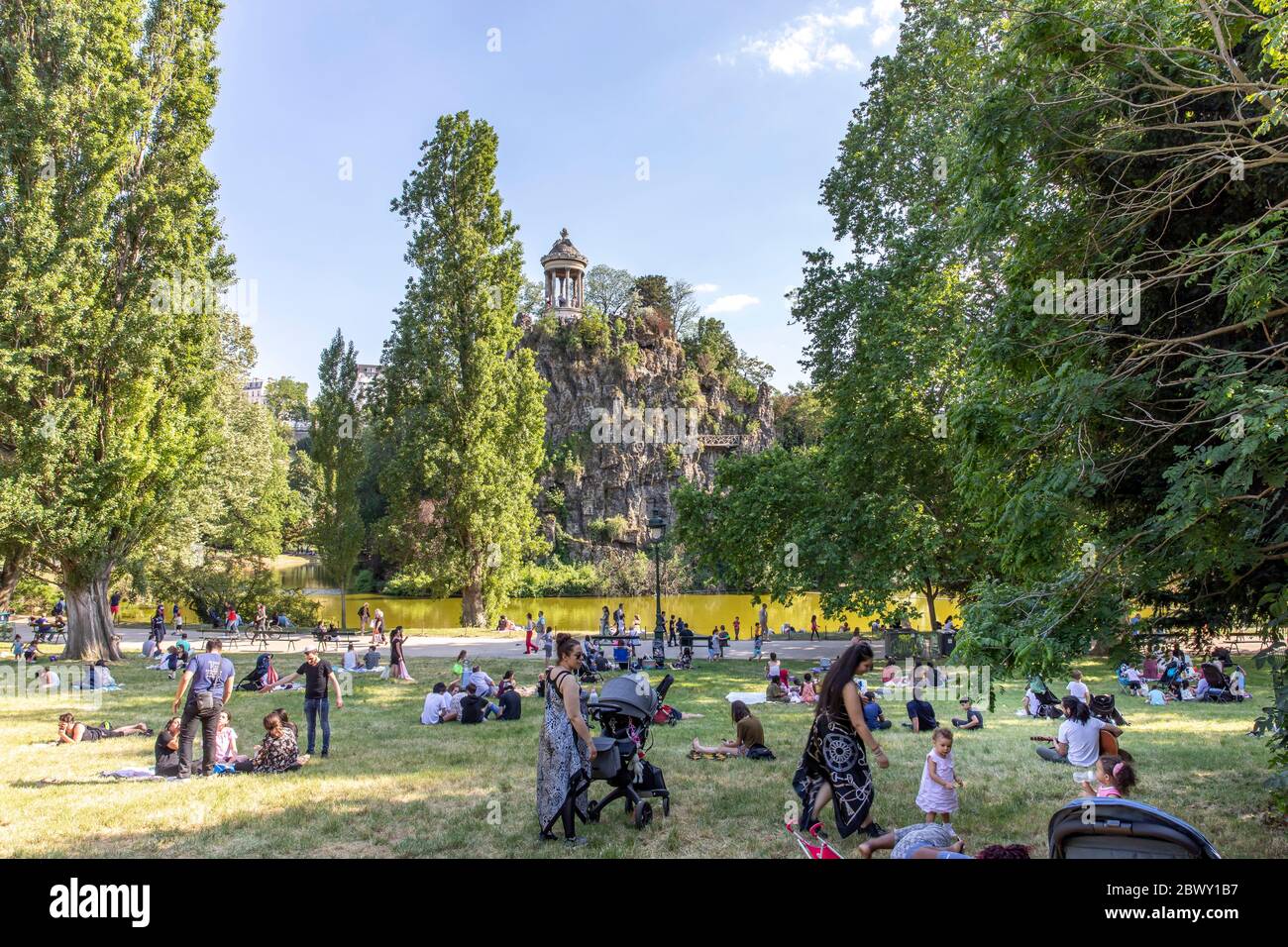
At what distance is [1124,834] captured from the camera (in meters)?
3.89

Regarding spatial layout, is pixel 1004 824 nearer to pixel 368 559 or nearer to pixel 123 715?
pixel 123 715

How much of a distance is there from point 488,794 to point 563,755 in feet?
7.32

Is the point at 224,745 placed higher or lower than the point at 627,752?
lower

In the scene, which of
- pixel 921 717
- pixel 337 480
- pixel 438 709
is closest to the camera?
pixel 921 717

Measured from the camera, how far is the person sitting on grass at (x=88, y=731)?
11805mm

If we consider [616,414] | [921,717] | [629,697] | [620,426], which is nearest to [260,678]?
[629,697]

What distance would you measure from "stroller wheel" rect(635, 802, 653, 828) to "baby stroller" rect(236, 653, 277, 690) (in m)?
13.4

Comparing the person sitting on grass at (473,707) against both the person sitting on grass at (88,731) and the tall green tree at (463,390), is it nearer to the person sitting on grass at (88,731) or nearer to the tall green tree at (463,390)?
the person sitting on grass at (88,731)

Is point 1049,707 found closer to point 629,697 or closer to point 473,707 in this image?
point 629,697

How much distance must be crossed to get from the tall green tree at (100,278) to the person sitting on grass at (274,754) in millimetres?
14755

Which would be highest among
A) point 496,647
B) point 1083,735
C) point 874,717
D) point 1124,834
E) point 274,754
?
point 1124,834

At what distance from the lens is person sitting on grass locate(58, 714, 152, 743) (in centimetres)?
1180

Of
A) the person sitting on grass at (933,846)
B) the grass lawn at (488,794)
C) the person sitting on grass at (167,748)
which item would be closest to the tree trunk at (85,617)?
the grass lawn at (488,794)

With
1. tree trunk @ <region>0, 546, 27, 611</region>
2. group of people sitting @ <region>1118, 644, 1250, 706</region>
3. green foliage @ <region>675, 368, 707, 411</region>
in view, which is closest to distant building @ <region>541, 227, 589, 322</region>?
green foliage @ <region>675, 368, 707, 411</region>
